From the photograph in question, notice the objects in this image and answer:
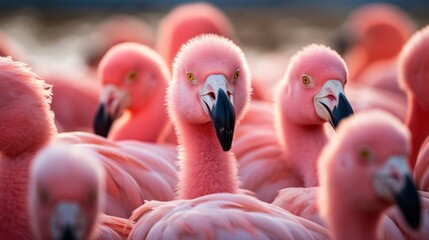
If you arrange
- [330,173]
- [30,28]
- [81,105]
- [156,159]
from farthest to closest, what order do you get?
1. [30,28]
2. [81,105]
3. [156,159]
4. [330,173]

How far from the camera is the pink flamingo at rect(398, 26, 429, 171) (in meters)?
5.64

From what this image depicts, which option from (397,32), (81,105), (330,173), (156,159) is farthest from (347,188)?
(397,32)

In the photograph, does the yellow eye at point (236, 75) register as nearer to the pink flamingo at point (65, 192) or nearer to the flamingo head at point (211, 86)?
the flamingo head at point (211, 86)

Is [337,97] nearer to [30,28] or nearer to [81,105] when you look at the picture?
[81,105]

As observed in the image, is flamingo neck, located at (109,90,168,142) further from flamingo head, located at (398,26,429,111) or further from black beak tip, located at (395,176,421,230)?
black beak tip, located at (395,176,421,230)

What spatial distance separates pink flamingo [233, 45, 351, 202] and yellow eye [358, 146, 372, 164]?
4.24 feet

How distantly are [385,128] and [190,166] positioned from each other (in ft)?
4.91

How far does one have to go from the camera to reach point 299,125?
17.1 ft

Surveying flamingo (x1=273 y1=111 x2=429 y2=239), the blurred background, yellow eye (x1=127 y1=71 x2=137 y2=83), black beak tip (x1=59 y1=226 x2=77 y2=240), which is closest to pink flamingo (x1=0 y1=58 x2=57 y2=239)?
black beak tip (x1=59 y1=226 x2=77 y2=240)

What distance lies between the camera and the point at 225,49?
4719mm

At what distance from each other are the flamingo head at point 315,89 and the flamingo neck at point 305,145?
7 cm

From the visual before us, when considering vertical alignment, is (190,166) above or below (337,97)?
below

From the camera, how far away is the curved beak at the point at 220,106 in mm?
4383

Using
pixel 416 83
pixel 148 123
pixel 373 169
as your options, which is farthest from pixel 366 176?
pixel 148 123
